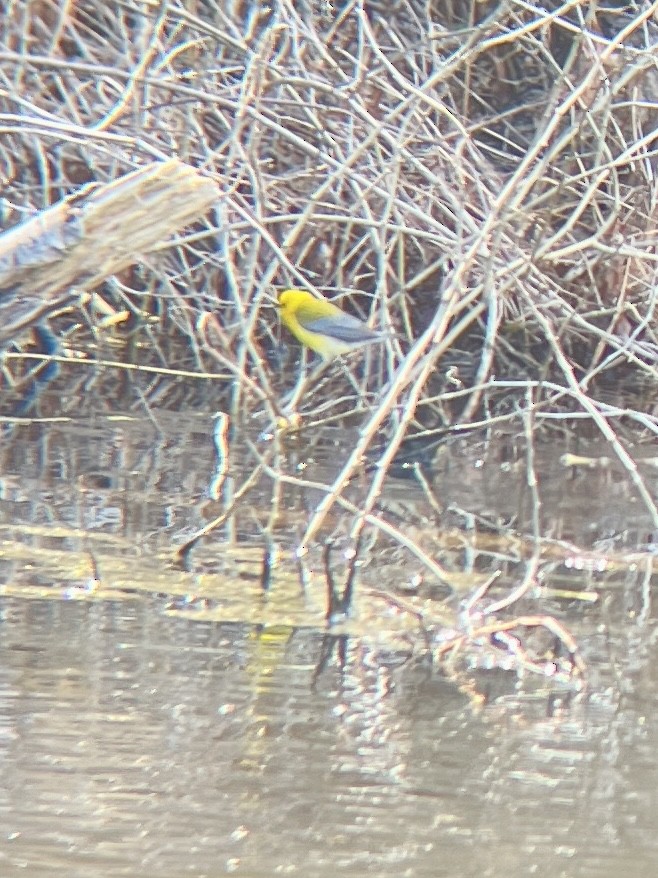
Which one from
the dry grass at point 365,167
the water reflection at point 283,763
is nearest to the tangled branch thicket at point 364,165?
the dry grass at point 365,167

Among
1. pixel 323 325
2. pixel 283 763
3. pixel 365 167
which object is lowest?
pixel 283 763

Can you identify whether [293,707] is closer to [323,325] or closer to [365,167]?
[323,325]

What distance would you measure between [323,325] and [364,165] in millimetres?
1107

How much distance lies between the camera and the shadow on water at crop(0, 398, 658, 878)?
120 inches

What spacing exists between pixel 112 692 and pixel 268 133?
5.44 metres

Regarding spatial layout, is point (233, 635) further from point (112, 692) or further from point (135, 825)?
point (135, 825)

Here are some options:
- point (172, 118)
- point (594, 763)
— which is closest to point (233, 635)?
point (594, 763)

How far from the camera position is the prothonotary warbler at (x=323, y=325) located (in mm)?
6645

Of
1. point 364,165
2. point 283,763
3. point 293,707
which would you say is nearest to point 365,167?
point 364,165

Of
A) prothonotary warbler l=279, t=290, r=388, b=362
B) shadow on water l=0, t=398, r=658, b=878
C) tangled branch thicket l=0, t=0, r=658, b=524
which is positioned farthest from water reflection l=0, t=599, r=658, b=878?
tangled branch thicket l=0, t=0, r=658, b=524

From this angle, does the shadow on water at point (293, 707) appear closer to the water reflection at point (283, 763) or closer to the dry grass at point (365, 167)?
the water reflection at point (283, 763)

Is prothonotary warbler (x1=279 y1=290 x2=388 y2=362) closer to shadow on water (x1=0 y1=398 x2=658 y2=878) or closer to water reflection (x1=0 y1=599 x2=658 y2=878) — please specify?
shadow on water (x1=0 y1=398 x2=658 y2=878)

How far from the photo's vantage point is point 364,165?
768cm

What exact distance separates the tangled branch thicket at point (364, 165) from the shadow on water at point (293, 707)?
4.58ft
